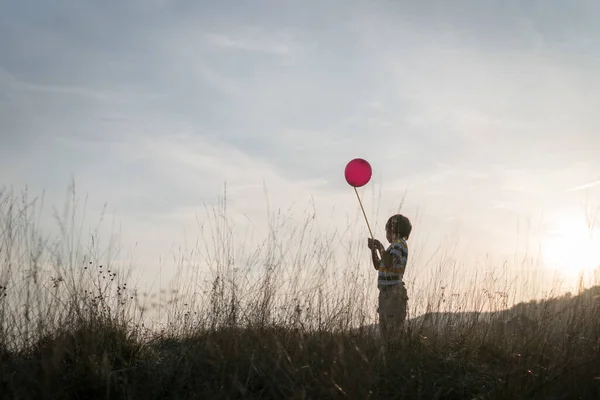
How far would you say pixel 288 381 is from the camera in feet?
9.77

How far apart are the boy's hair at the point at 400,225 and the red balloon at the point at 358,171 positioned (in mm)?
487

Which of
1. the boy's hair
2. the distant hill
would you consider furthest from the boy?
the distant hill

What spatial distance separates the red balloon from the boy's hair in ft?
1.60

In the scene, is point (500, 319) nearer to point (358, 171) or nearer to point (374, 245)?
point (374, 245)

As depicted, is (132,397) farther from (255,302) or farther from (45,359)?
(255,302)

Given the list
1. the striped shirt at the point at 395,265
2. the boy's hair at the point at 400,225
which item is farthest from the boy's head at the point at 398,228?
the striped shirt at the point at 395,265

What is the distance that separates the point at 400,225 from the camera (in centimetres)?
537

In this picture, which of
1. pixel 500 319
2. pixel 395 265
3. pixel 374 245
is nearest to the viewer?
pixel 500 319

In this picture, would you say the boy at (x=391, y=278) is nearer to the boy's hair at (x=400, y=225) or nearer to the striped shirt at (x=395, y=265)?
the striped shirt at (x=395, y=265)

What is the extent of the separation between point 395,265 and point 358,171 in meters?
0.95

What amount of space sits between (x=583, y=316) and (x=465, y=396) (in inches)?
98.0

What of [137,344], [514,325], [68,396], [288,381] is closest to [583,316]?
[514,325]

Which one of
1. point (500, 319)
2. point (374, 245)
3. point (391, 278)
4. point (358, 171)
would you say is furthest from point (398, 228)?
point (500, 319)

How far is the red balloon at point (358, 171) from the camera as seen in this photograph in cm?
531
